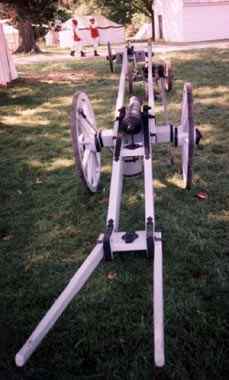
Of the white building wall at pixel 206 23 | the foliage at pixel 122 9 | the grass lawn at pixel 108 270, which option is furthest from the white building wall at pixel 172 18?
the grass lawn at pixel 108 270

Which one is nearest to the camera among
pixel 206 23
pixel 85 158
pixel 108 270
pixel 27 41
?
pixel 108 270

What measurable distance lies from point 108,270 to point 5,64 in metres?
9.97

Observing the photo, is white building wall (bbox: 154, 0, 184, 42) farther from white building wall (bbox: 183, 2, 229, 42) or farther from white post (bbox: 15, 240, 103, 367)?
white post (bbox: 15, 240, 103, 367)

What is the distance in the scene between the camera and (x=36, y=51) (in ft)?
74.3

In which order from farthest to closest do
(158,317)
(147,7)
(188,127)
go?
1. (147,7)
2. (188,127)
3. (158,317)

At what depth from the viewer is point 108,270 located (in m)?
2.98

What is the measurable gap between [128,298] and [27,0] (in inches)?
370

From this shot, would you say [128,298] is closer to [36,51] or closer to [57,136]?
[57,136]

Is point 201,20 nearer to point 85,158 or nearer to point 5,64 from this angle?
point 5,64

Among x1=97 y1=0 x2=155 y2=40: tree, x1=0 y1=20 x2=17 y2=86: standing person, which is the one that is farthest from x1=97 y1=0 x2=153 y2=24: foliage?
x1=0 y1=20 x2=17 y2=86: standing person

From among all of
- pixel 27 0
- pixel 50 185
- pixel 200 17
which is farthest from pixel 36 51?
pixel 50 185

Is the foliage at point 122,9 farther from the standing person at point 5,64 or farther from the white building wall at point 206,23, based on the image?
the standing person at point 5,64

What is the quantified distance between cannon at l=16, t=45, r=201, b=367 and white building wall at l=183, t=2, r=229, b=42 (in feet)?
68.3

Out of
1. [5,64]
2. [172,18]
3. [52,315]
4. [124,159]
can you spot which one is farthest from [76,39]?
[52,315]
